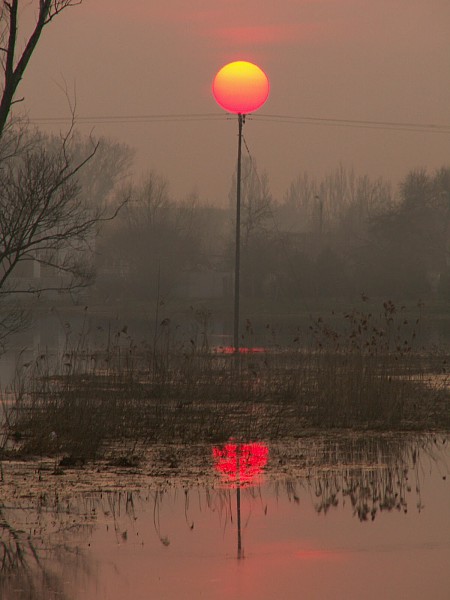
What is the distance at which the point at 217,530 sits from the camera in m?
9.06

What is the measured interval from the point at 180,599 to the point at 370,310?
56355 mm

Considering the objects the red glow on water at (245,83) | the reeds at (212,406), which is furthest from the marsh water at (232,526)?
the red glow on water at (245,83)

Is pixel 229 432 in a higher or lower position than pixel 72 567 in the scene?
higher

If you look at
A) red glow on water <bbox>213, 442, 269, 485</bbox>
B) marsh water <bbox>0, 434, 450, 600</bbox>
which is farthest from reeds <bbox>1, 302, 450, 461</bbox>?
marsh water <bbox>0, 434, 450, 600</bbox>

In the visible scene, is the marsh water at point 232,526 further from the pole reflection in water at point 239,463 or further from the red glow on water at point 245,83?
the red glow on water at point 245,83

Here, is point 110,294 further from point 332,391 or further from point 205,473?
point 205,473

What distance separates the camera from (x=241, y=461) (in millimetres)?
12664

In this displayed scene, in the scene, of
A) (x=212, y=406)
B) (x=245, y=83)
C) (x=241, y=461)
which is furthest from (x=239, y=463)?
(x=245, y=83)

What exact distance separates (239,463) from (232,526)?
10.8 ft

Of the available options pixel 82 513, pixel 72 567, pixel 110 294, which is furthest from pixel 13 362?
pixel 110 294

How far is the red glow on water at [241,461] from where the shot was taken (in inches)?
455

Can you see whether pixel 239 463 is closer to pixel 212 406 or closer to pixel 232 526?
pixel 232 526

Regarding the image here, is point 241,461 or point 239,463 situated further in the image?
point 241,461

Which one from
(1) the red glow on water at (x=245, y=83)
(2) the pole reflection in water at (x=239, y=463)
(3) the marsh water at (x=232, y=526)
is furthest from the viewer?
(1) the red glow on water at (x=245, y=83)
